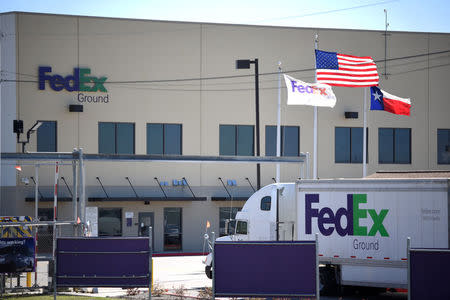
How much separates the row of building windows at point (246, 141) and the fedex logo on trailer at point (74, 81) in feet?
7.17

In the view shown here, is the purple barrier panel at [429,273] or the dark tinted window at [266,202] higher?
the dark tinted window at [266,202]

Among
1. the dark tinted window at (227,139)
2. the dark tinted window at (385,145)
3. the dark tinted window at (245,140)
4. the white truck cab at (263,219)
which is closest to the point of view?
the white truck cab at (263,219)

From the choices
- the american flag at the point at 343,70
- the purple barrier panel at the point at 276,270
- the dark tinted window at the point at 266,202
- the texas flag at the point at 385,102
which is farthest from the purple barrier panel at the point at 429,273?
the texas flag at the point at 385,102

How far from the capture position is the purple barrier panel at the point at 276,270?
47.8 ft

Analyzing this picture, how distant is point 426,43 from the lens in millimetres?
43906

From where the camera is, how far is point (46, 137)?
38.8 metres

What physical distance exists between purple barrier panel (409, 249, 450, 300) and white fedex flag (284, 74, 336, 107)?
1580cm

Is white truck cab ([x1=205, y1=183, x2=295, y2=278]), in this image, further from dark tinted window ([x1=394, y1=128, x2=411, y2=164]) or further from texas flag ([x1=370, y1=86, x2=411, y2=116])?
dark tinted window ([x1=394, y1=128, x2=411, y2=164])

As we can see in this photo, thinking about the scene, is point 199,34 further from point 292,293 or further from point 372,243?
point 292,293

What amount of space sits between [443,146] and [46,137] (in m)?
26.0

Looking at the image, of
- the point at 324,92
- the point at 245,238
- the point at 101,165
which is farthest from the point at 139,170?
the point at 245,238

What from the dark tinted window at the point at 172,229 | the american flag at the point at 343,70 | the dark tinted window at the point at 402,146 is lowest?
the dark tinted window at the point at 172,229

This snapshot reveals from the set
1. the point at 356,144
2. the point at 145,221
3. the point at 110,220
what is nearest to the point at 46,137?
the point at 110,220

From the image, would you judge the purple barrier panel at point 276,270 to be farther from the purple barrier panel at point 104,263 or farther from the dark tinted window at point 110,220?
the dark tinted window at point 110,220
